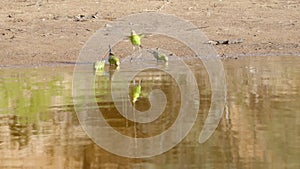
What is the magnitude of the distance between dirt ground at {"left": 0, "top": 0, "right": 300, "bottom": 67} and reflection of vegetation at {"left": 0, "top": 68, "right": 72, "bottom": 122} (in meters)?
1.61

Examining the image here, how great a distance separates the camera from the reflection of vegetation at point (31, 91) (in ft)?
29.0

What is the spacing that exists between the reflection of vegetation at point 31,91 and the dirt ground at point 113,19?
1614mm

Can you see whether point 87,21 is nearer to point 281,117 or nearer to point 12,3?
point 12,3

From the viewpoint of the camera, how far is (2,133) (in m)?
7.63

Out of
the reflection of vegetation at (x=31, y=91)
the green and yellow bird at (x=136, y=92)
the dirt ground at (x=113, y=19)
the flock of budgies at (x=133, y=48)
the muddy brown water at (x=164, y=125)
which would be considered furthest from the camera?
the dirt ground at (x=113, y=19)

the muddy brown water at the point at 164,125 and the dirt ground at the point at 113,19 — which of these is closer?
the muddy brown water at the point at 164,125

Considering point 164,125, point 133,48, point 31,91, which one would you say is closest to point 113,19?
point 133,48

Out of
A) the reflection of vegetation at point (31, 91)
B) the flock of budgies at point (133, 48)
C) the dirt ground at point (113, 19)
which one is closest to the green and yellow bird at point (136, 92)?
the flock of budgies at point (133, 48)

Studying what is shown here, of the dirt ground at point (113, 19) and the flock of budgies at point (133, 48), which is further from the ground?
the dirt ground at point (113, 19)

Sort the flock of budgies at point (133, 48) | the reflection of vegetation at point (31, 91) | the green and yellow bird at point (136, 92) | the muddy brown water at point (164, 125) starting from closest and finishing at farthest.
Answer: the muddy brown water at point (164, 125) → the reflection of vegetation at point (31, 91) → the green and yellow bird at point (136, 92) → the flock of budgies at point (133, 48)

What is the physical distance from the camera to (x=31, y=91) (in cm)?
1015

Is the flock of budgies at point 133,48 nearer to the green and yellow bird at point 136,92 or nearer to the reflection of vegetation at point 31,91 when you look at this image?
the green and yellow bird at point 136,92

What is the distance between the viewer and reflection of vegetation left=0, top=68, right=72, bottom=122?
8.85 meters

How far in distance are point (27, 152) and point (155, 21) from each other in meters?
9.87
